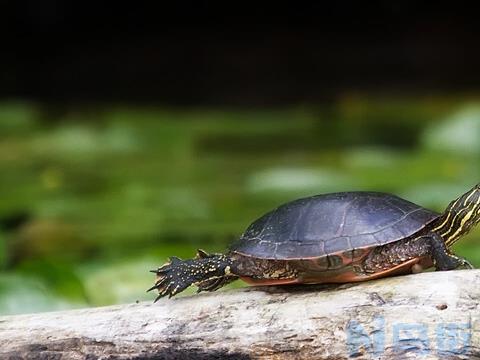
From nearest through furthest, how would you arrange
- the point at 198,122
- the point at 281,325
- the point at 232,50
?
the point at 281,325, the point at 198,122, the point at 232,50

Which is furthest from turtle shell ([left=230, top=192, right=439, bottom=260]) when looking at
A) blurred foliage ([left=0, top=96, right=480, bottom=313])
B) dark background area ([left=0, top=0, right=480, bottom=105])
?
dark background area ([left=0, top=0, right=480, bottom=105])

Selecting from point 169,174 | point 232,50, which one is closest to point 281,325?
point 169,174

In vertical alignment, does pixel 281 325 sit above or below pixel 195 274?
below

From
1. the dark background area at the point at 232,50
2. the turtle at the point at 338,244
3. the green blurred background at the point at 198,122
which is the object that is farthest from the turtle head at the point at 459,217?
the dark background area at the point at 232,50

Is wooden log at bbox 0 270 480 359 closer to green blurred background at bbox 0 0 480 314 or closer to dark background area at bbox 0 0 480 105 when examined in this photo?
green blurred background at bbox 0 0 480 314

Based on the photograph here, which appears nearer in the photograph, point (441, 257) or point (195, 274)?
point (441, 257)

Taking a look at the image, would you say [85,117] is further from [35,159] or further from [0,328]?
[0,328]

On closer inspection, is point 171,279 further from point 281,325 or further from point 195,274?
point 281,325

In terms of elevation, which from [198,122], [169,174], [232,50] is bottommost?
[169,174]
